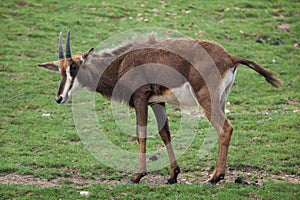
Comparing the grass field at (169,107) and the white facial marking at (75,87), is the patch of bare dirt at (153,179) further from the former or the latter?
the white facial marking at (75,87)

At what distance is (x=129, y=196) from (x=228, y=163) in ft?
8.64

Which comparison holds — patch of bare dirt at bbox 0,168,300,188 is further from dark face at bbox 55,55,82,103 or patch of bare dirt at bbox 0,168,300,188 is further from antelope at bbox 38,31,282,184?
dark face at bbox 55,55,82,103

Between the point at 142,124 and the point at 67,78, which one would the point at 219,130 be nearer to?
the point at 142,124

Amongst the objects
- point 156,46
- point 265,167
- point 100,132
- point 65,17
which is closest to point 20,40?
point 65,17

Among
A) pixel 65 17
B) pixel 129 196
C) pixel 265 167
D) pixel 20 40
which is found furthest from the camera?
pixel 65 17

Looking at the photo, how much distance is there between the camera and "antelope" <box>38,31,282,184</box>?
8.98m

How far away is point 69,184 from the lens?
29.8 feet

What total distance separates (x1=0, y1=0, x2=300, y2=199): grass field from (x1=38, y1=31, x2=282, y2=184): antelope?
2.59 feet

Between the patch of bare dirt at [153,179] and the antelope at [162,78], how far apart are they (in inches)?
10.5

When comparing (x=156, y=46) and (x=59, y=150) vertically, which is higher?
(x=156, y=46)

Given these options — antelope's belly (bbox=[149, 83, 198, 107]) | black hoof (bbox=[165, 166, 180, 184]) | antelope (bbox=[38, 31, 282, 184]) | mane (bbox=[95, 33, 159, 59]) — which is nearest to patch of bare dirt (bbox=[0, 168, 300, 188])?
black hoof (bbox=[165, 166, 180, 184])

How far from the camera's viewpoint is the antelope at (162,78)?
898 cm

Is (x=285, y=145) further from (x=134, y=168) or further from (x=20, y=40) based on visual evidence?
(x=20, y=40)

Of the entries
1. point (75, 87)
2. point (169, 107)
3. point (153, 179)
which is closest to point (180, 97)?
point (153, 179)
